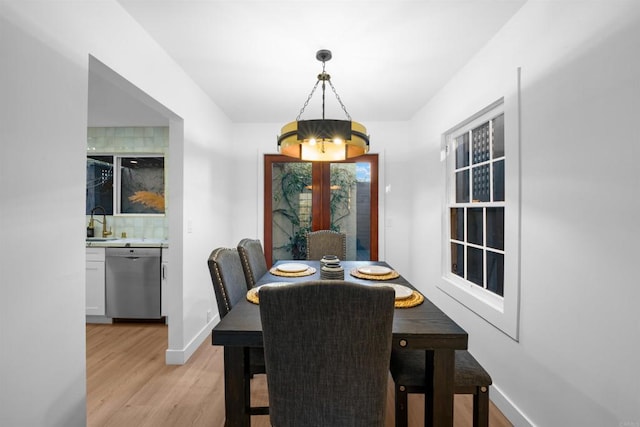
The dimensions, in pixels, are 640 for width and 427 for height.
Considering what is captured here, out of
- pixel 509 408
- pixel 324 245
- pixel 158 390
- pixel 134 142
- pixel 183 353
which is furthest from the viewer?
pixel 134 142

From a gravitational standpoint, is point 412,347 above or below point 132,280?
above

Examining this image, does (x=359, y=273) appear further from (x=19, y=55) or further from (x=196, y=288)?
(x=19, y=55)

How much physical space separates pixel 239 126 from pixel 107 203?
1925 mm

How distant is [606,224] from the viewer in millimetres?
1209

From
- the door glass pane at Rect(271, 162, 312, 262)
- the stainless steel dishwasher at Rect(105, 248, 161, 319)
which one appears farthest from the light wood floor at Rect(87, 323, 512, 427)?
the door glass pane at Rect(271, 162, 312, 262)

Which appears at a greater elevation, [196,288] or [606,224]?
[606,224]

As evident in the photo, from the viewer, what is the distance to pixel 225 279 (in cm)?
162

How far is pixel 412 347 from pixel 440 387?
236 millimetres

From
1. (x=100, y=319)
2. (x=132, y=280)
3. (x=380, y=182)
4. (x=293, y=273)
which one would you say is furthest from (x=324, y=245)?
(x=100, y=319)

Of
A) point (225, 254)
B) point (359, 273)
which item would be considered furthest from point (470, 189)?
point (225, 254)

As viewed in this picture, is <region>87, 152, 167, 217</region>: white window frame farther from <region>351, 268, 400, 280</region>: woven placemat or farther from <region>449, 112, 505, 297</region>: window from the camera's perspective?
<region>449, 112, 505, 297</region>: window

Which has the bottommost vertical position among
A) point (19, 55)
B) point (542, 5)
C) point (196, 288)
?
point (196, 288)

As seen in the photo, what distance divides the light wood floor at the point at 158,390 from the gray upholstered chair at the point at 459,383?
0.53 meters

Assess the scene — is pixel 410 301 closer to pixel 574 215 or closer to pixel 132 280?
pixel 574 215
